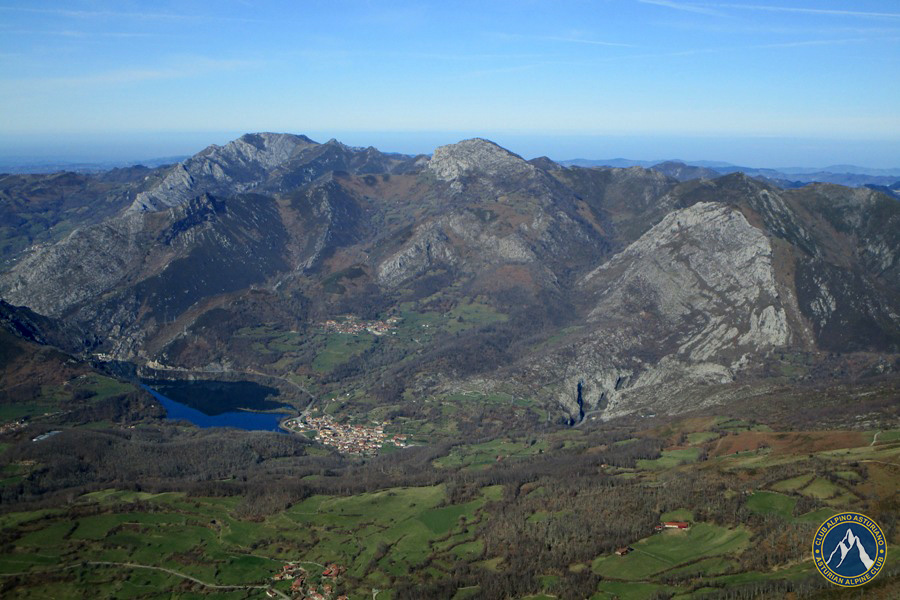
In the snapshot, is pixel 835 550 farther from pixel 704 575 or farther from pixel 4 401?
pixel 4 401

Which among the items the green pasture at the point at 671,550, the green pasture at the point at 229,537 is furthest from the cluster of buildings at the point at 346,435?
the green pasture at the point at 671,550

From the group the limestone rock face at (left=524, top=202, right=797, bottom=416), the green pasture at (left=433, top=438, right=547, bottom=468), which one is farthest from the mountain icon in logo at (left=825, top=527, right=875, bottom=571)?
the limestone rock face at (left=524, top=202, right=797, bottom=416)

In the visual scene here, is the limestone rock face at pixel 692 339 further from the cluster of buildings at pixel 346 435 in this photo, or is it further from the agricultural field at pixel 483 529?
the agricultural field at pixel 483 529

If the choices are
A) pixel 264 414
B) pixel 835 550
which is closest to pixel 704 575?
pixel 835 550

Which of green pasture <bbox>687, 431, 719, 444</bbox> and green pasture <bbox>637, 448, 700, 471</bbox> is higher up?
green pasture <bbox>687, 431, 719, 444</bbox>

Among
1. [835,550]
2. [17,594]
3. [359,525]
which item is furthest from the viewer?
[359,525]

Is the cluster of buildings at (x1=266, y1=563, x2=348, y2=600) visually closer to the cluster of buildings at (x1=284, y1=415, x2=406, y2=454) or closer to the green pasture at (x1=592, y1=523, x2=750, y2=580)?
the green pasture at (x1=592, y1=523, x2=750, y2=580)

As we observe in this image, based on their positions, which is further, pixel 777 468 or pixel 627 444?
pixel 627 444
